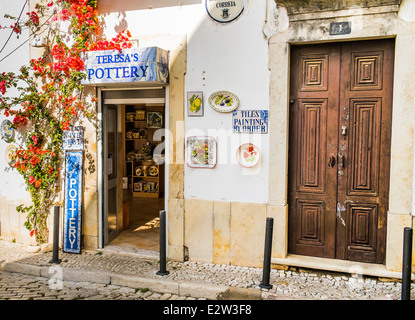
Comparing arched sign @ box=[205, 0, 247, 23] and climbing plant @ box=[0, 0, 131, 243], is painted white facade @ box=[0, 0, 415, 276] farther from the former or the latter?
climbing plant @ box=[0, 0, 131, 243]

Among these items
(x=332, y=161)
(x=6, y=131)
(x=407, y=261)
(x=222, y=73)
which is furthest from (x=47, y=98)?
(x=407, y=261)

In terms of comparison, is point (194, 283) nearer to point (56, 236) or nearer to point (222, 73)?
point (56, 236)

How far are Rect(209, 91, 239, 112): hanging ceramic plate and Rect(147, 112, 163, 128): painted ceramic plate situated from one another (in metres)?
5.36

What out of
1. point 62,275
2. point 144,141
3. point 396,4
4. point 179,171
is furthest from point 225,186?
point 144,141

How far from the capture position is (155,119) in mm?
11086

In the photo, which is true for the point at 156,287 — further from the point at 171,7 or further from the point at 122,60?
the point at 171,7

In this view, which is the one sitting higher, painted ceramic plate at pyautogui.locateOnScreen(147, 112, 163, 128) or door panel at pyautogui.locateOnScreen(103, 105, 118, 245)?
painted ceramic plate at pyautogui.locateOnScreen(147, 112, 163, 128)

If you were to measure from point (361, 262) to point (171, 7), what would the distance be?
4.39 metres

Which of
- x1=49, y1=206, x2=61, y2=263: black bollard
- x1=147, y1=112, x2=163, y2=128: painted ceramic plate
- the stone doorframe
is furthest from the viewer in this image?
x1=147, y1=112, x2=163, y2=128: painted ceramic plate

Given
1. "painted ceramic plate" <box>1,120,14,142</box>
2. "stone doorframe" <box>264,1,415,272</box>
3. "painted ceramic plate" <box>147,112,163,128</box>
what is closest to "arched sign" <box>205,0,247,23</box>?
"stone doorframe" <box>264,1,415,272</box>

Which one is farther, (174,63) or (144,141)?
(144,141)

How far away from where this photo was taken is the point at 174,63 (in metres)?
6.06

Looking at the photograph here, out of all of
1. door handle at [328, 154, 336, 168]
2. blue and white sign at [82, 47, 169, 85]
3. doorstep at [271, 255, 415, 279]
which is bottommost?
doorstep at [271, 255, 415, 279]

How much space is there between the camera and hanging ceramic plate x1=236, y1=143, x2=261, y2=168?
18.8ft
